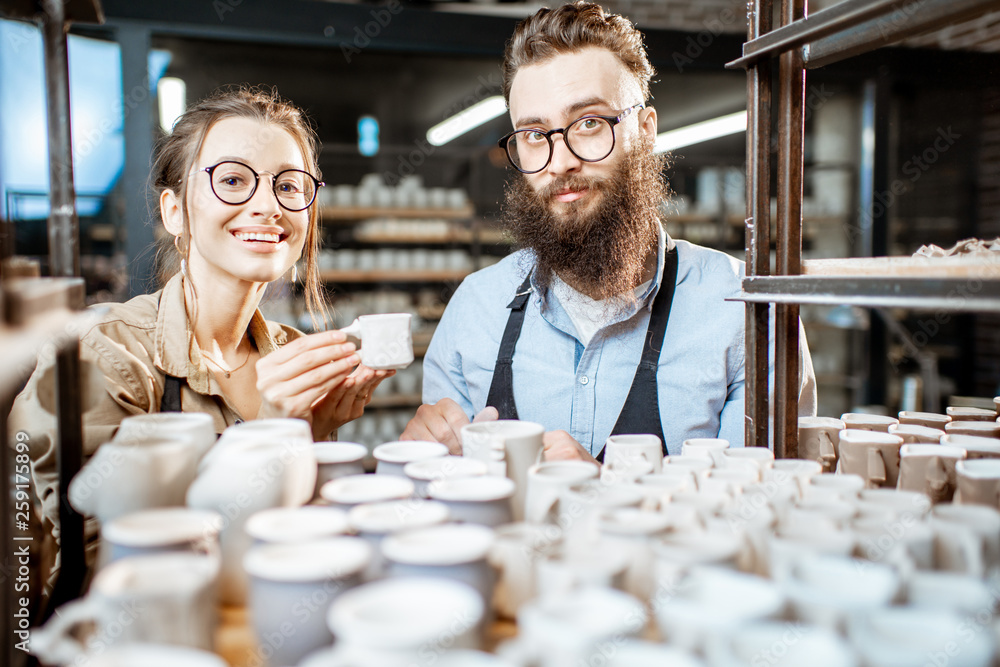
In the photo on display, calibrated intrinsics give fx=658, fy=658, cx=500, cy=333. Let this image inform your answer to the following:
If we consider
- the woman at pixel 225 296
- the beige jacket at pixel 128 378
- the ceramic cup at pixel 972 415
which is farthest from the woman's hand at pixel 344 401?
the ceramic cup at pixel 972 415

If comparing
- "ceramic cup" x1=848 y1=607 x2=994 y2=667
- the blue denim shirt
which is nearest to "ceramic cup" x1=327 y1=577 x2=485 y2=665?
"ceramic cup" x1=848 y1=607 x2=994 y2=667

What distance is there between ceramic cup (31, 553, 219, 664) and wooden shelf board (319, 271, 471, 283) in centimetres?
370

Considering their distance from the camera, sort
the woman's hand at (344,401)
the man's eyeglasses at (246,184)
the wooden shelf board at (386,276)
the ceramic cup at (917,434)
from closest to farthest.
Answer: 1. the ceramic cup at (917,434)
2. the woman's hand at (344,401)
3. the man's eyeglasses at (246,184)
4. the wooden shelf board at (386,276)

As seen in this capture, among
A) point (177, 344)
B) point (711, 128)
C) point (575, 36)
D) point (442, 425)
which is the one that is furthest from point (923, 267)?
point (711, 128)

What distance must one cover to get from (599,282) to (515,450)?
1.06 m

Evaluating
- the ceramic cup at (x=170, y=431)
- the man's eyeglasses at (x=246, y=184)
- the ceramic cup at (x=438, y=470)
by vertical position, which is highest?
the man's eyeglasses at (x=246, y=184)

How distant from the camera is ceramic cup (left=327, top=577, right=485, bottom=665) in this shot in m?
0.54

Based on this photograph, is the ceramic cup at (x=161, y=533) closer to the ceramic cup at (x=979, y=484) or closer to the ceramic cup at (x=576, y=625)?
the ceramic cup at (x=576, y=625)

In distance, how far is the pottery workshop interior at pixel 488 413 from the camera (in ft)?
2.03

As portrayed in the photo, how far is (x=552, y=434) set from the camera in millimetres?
1429

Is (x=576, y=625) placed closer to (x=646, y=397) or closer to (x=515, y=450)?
(x=515, y=450)

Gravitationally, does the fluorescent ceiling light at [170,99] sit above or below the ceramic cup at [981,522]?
above

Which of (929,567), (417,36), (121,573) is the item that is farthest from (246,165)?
(417,36)

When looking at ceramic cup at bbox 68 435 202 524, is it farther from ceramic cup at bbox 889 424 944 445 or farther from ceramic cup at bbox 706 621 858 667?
ceramic cup at bbox 889 424 944 445
